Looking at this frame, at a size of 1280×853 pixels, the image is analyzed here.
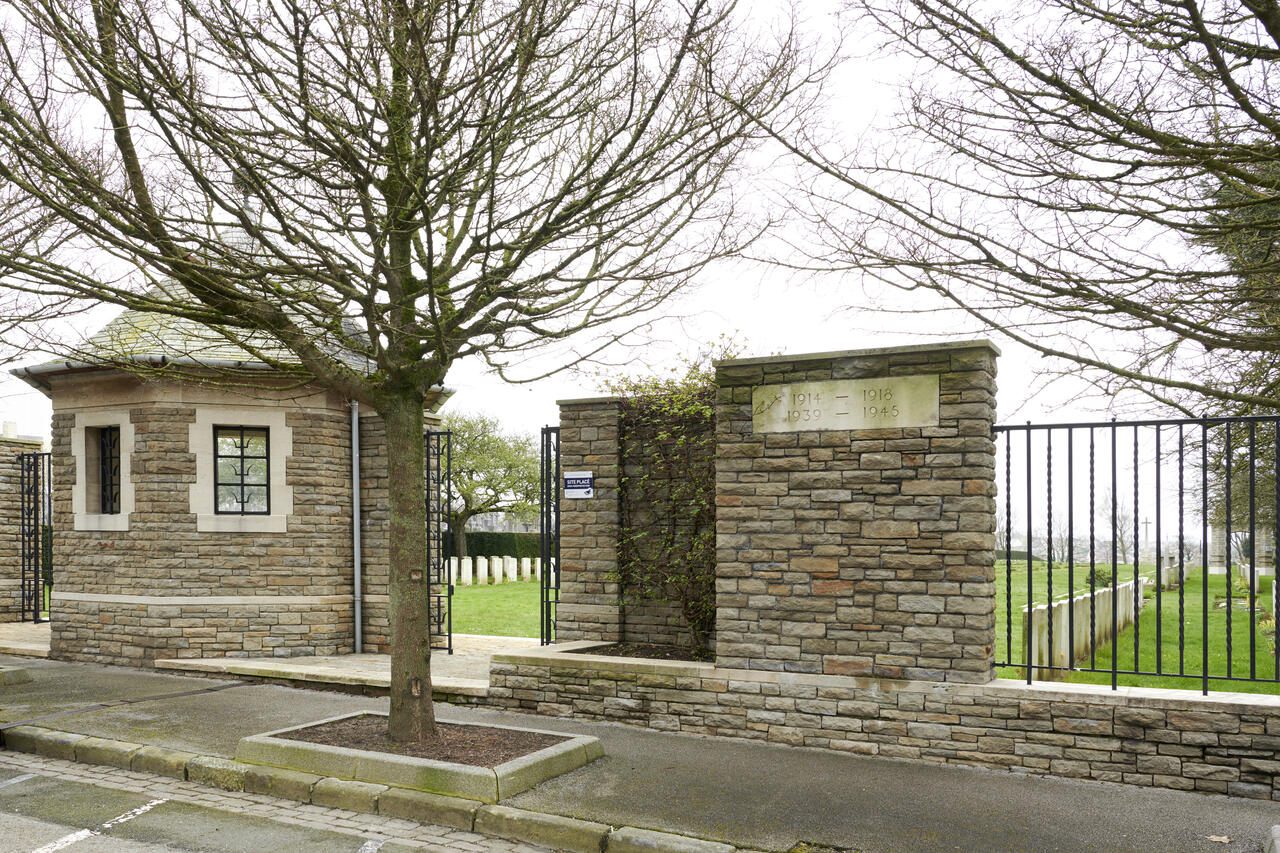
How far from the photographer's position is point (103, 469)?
12414mm

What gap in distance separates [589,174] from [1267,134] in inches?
168

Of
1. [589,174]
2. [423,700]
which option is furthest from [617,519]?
[589,174]

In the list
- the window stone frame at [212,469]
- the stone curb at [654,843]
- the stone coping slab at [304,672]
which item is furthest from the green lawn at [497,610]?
the stone curb at [654,843]

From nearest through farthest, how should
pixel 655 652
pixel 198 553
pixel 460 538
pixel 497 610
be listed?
pixel 655 652 < pixel 198 553 < pixel 497 610 < pixel 460 538

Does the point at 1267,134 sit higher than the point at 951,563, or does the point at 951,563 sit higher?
the point at 1267,134

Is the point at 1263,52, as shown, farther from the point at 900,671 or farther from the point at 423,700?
the point at 423,700

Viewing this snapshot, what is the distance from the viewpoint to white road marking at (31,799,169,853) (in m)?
A: 5.38

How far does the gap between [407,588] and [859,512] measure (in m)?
3.49

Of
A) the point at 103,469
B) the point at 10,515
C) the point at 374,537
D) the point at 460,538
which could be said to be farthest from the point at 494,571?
the point at 103,469

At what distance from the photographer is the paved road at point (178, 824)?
5453 mm

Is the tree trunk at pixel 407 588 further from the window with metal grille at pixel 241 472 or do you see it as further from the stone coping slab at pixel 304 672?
the window with metal grille at pixel 241 472

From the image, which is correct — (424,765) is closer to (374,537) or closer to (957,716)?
(957,716)

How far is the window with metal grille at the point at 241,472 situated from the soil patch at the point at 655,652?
529 cm

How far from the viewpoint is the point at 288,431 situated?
38.7 ft
